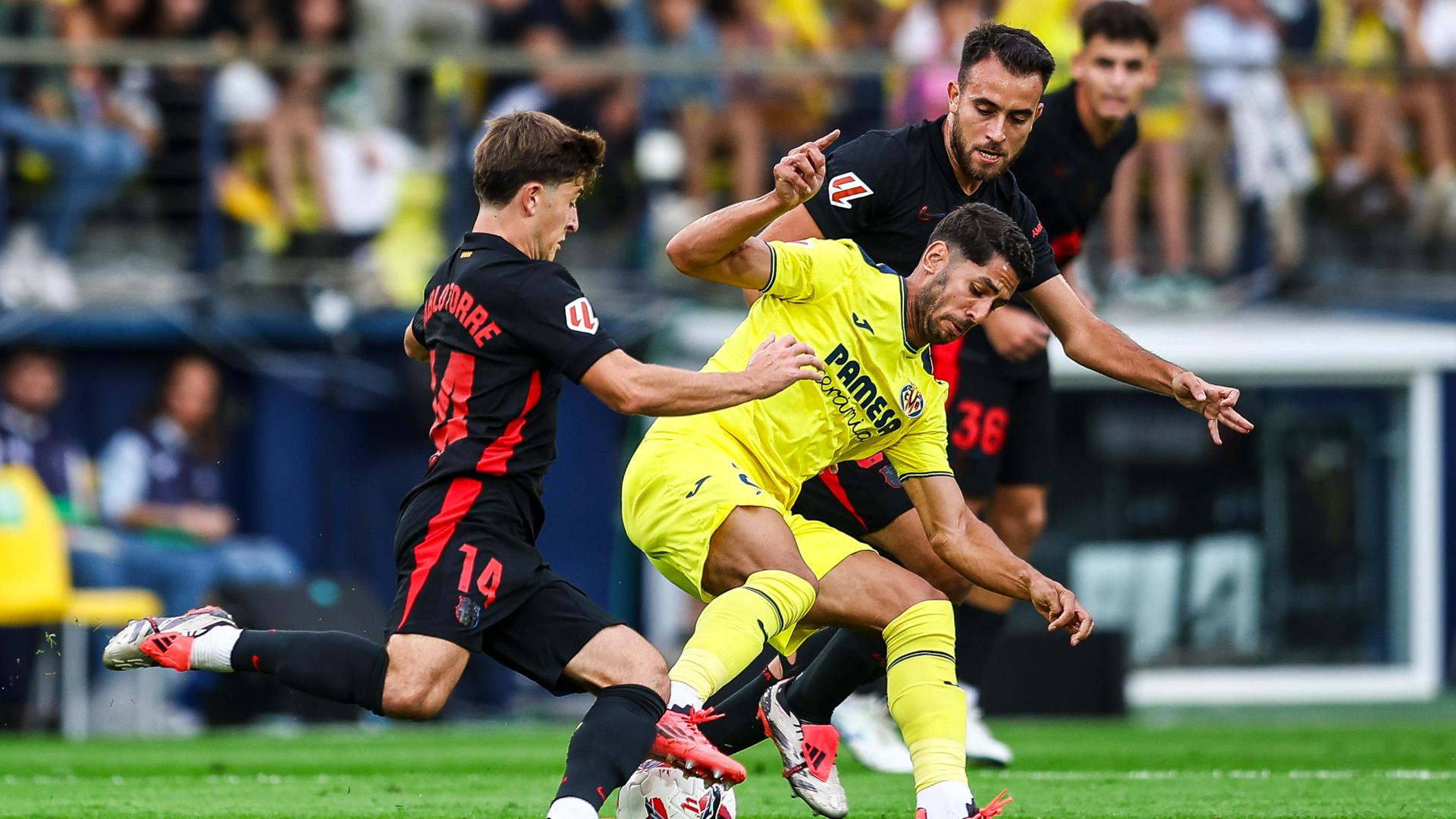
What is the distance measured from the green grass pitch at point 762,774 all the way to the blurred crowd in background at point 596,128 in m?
3.51

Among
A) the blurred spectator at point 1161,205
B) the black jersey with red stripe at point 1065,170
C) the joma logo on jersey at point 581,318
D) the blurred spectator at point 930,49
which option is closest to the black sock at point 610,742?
the joma logo on jersey at point 581,318

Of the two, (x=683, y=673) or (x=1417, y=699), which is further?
(x=1417, y=699)

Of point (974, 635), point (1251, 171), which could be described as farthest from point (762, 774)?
point (1251, 171)

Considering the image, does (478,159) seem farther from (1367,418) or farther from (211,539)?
(1367,418)

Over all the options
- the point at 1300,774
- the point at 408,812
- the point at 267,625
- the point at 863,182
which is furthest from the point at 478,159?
the point at 267,625

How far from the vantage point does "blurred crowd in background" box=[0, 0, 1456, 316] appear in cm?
1278

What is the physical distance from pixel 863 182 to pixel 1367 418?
9276 mm

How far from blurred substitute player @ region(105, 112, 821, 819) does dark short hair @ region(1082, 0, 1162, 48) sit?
135 inches

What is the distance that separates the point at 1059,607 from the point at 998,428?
251cm

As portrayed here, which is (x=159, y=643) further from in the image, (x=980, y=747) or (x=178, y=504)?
(x=178, y=504)

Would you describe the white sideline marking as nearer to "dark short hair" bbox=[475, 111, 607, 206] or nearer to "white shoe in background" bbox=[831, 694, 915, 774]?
"white shoe in background" bbox=[831, 694, 915, 774]

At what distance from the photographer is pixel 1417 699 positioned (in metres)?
13.8

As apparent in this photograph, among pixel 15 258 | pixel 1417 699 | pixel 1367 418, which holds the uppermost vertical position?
pixel 15 258

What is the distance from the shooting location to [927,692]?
547 centimetres
